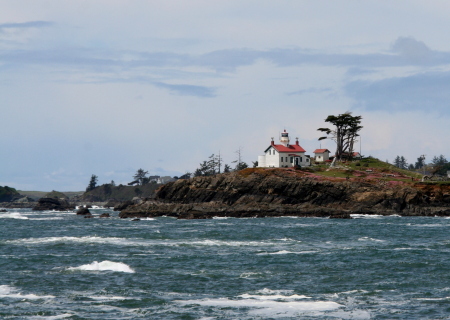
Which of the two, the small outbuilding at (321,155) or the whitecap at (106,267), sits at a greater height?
the small outbuilding at (321,155)

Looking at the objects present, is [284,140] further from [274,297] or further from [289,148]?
[274,297]

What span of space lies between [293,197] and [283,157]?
2559 centimetres

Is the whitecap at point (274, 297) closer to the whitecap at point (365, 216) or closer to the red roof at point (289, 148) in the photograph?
the whitecap at point (365, 216)

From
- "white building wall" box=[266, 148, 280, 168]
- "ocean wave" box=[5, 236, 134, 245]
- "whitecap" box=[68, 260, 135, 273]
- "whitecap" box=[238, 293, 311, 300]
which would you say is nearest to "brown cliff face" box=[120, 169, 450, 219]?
"white building wall" box=[266, 148, 280, 168]

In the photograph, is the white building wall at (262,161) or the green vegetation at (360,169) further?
the white building wall at (262,161)

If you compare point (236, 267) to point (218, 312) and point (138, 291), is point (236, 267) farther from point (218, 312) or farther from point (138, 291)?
point (218, 312)

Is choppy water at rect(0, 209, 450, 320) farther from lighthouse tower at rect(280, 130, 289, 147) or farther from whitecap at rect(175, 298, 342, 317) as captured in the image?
lighthouse tower at rect(280, 130, 289, 147)

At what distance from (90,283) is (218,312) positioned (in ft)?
33.2

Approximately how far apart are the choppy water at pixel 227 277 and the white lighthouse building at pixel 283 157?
232 ft

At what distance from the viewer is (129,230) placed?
77.2m

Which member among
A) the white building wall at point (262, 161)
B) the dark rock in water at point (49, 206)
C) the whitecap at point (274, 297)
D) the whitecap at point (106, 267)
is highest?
the white building wall at point (262, 161)

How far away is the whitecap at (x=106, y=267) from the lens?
4159cm

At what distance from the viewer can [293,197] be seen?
11150cm

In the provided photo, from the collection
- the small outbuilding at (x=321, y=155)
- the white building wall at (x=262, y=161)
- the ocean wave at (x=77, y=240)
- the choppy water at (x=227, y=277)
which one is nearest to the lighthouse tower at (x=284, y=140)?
the white building wall at (x=262, y=161)
